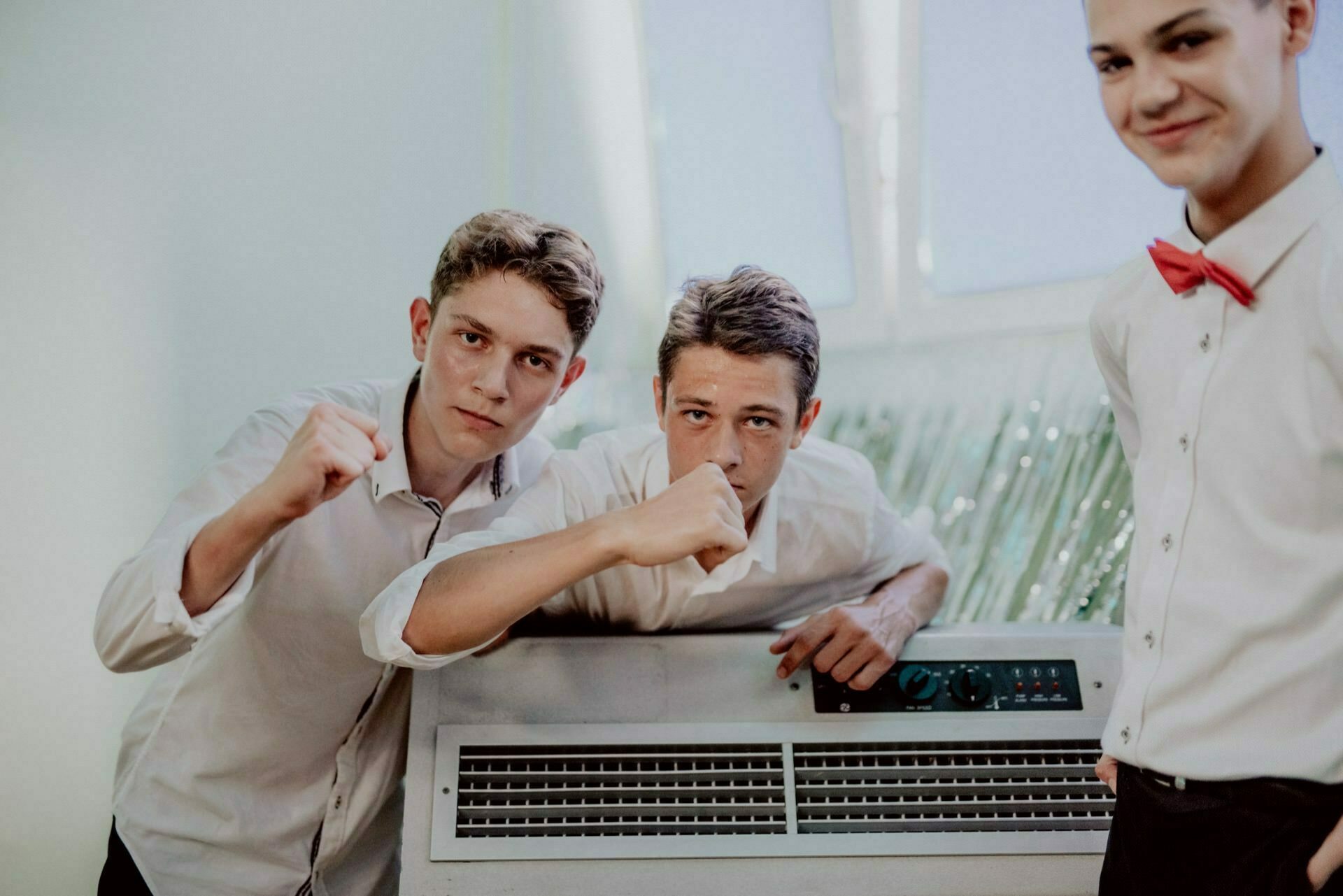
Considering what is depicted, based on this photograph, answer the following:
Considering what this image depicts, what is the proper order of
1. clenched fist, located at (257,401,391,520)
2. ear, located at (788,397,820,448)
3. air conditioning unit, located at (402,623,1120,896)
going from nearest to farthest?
1. clenched fist, located at (257,401,391,520)
2. air conditioning unit, located at (402,623,1120,896)
3. ear, located at (788,397,820,448)

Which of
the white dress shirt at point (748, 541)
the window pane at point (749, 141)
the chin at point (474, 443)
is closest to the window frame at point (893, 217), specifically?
the window pane at point (749, 141)

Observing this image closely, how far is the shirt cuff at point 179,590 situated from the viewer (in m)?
1.01

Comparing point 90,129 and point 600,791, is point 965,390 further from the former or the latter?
point 90,129

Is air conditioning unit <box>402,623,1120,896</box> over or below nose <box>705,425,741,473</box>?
below

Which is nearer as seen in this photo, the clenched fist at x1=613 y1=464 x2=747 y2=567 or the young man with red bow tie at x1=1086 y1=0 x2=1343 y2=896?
A: the young man with red bow tie at x1=1086 y1=0 x2=1343 y2=896

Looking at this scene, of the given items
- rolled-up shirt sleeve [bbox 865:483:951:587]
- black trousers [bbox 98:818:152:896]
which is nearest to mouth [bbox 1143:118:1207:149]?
rolled-up shirt sleeve [bbox 865:483:951:587]

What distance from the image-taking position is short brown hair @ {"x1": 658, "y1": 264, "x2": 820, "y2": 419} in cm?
128

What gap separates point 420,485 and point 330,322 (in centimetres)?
65

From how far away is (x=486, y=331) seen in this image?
4.22ft

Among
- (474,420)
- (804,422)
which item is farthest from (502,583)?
(804,422)

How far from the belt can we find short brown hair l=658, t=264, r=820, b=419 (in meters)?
0.67

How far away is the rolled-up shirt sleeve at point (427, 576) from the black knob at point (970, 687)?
1.63 ft

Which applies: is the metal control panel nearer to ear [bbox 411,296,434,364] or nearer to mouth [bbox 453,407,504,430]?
mouth [bbox 453,407,504,430]

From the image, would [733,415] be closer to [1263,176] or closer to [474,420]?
[474,420]
